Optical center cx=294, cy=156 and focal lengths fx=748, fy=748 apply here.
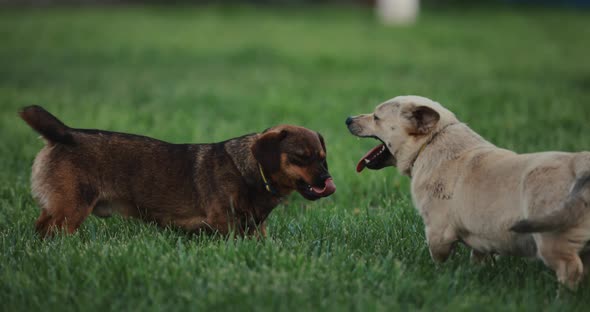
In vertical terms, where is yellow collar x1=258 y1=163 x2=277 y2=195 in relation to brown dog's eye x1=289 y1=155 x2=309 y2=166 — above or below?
below

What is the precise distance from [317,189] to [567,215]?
5.58 ft

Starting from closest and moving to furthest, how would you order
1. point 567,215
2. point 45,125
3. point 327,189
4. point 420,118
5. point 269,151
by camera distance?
1. point 567,215
2. point 420,118
3. point 327,189
4. point 269,151
5. point 45,125

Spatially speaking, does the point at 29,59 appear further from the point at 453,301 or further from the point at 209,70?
the point at 453,301

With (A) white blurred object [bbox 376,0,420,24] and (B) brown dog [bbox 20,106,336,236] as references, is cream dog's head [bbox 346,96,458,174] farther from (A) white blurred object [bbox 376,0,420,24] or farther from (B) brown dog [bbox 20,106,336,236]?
(A) white blurred object [bbox 376,0,420,24]

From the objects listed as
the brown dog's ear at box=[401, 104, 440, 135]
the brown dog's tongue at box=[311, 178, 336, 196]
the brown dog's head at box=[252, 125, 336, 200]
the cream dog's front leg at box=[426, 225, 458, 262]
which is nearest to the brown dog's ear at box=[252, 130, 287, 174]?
the brown dog's head at box=[252, 125, 336, 200]

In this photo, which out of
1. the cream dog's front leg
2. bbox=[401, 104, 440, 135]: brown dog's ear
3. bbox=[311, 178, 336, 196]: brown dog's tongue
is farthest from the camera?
bbox=[311, 178, 336, 196]: brown dog's tongue

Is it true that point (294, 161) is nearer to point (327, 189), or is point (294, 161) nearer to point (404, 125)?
point (327, 189)

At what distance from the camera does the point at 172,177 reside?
17.3ft

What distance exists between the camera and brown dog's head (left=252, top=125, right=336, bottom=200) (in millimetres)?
4863

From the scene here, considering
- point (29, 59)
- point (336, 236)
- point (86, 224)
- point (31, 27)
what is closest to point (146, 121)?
point (86, 224)

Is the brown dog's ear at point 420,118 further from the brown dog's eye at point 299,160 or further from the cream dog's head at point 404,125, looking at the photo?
the brown dog's eye at point 299,160

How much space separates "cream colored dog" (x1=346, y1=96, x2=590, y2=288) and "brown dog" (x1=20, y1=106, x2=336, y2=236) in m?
0.48

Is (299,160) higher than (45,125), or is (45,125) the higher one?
(45,125)

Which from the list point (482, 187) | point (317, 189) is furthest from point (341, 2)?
point (482, 187)
